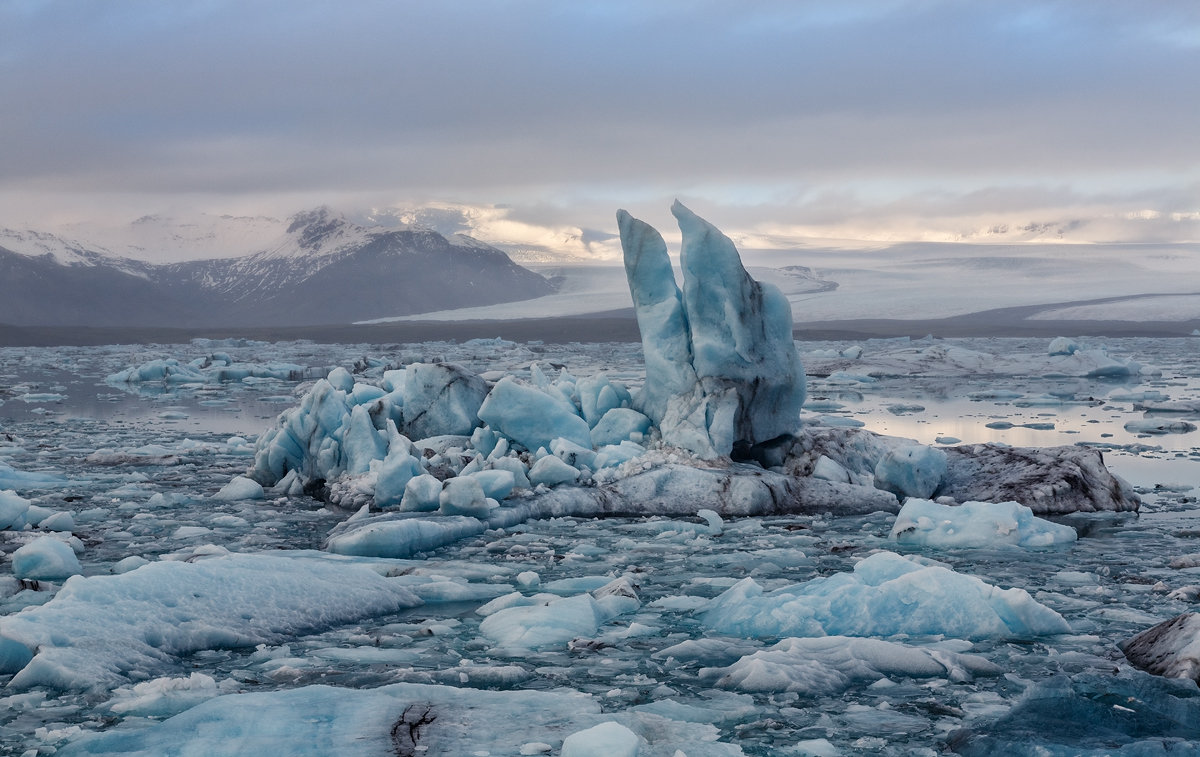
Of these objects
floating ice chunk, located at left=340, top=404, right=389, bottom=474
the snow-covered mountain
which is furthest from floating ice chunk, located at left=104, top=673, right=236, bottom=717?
the snow-covered mountain

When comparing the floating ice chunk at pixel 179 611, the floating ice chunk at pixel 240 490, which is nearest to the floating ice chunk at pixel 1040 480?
the floating ice chunk at pixel 179 611

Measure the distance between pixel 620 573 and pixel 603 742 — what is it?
2969 millimetres

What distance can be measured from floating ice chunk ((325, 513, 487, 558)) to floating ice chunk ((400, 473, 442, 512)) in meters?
0.55

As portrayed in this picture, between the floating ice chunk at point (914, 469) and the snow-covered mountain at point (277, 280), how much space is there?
406 ft

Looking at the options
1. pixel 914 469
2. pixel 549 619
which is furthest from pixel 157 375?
pixel 549 619

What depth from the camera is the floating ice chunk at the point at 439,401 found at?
10.7 meters

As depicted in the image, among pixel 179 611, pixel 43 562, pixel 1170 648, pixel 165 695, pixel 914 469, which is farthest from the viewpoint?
pixel 914 469

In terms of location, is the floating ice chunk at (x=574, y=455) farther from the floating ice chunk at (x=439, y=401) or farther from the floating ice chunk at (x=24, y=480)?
the floating ice chunk at (x=24, y=480)

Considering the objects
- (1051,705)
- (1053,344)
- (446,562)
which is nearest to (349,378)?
(446,562)

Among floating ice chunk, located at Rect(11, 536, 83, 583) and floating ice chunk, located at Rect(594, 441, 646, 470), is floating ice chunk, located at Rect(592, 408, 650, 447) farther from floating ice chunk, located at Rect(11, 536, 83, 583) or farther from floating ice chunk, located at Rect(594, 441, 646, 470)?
floating ice chunk, located at Rect(11, 536, 83, 583)

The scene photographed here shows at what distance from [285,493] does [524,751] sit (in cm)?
663

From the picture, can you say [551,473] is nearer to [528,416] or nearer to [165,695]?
[528,416]

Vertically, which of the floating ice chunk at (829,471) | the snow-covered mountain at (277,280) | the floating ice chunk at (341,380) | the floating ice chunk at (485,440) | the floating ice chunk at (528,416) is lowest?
the floating ice chunk at (829,471)

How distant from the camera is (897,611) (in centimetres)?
542
